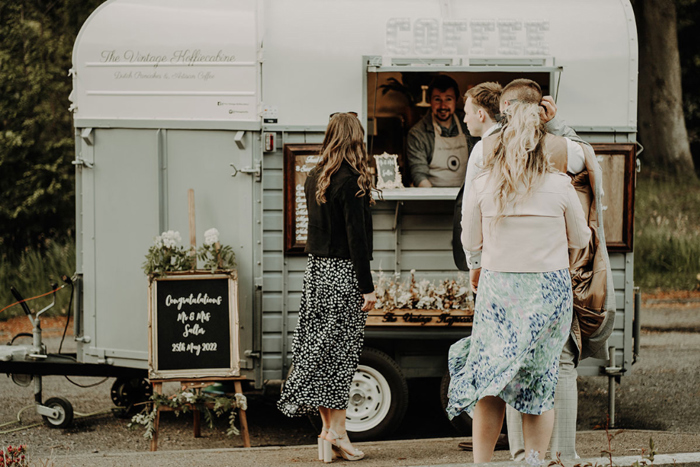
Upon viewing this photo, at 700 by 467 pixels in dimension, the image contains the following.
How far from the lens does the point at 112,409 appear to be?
6.65 m

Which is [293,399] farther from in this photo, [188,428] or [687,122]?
[687,122]

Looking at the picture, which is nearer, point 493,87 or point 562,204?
point 562,204

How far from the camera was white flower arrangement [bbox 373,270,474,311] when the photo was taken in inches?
219

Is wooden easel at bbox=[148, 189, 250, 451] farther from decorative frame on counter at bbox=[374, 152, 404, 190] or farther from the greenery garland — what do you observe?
decorative frame on counter at bbox=[374, 152, 404, 190]

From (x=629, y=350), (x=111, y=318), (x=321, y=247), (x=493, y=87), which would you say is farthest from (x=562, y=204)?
(x=111, y=318)

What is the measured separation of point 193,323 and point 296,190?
1.15 metres

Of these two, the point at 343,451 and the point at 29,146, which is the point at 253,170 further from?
the point at 29,146

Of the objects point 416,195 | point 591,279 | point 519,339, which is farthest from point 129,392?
point 591,279

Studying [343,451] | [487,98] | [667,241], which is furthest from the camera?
[667,241]

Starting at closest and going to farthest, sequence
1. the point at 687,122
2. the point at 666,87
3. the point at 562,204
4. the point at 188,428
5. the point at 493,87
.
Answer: the point at 562,204, the point at 493,87, the point at 188,428, the point at 666,87, the point at 687,122

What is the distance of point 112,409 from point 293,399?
2429mm

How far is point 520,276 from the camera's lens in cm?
370

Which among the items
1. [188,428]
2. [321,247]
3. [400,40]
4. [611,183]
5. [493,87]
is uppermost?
[400,40]

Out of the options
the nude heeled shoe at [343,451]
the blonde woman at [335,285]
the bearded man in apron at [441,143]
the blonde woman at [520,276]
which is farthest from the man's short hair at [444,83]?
the nude heeled shoe at [343,451]
